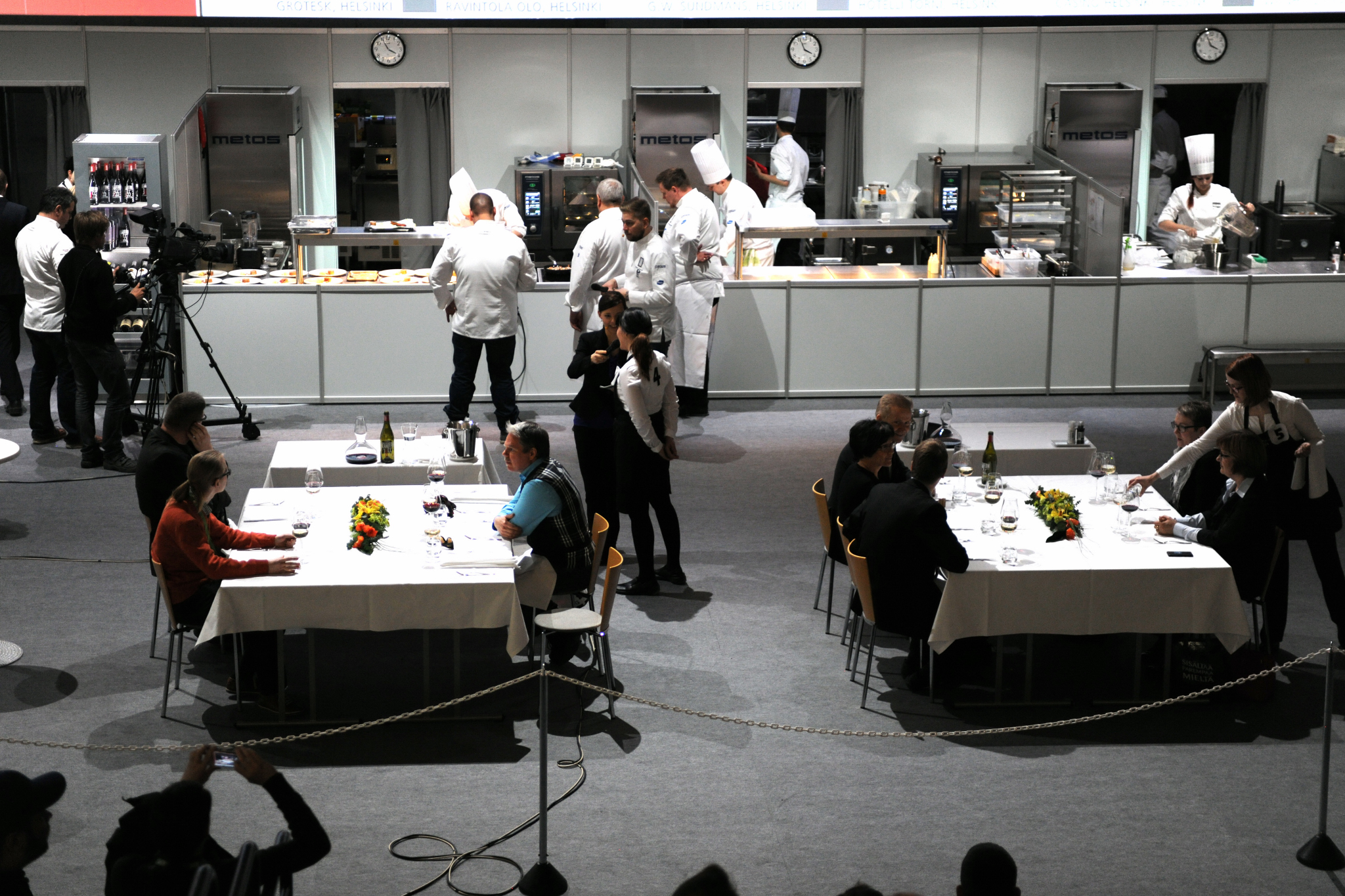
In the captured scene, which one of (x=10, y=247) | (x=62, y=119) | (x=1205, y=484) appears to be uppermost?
(x=62, y=119)

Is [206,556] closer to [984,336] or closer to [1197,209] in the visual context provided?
[984,336]

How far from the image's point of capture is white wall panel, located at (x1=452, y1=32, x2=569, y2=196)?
12.1 m

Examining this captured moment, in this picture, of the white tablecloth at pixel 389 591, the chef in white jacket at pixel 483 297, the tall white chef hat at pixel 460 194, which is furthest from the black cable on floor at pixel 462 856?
the tall white chef hat at pixel 460 194

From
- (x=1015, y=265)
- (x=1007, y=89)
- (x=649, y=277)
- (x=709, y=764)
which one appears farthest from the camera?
(x=1007, y=89)

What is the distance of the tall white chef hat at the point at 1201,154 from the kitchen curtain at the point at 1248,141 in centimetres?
111

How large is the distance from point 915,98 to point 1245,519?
738 cm

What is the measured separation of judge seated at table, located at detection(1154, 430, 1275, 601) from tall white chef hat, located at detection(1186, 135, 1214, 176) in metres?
6.51

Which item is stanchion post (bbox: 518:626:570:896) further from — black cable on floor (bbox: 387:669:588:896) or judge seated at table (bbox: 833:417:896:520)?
judge seated at table (bbox: 833:417:896:520)

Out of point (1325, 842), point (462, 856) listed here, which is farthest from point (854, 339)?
point (462, 856)

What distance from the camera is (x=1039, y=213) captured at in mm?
11805

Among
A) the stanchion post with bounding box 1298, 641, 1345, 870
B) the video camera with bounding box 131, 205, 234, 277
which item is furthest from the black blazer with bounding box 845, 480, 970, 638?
the video camera with bounding box 131, 205, 234, 277

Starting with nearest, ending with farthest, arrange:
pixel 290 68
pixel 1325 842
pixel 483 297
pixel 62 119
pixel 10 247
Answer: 1. pixel 1325 842
2. pixel 483 297
3. pixel 10 247
4. pixel 290 68
5. pixel 62 119

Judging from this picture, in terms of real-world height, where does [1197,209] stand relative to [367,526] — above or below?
above

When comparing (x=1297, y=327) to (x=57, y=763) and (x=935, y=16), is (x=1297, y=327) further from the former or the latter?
(x=57, y=763)
